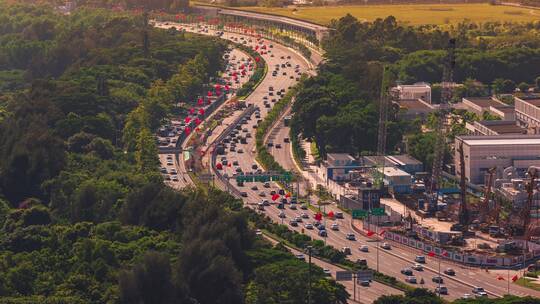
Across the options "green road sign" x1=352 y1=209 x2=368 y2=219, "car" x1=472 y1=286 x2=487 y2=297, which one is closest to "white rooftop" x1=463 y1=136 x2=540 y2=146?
"green road sign" x1=352 y1=209 x2=368 y2=219

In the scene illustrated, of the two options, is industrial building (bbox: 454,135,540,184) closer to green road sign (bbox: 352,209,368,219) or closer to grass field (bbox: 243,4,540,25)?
green road sign (bbox: 352,209,368,219)

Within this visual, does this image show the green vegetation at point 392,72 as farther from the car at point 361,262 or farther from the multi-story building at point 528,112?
the car at point 361,262

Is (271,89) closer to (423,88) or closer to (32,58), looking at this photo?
(423,88)

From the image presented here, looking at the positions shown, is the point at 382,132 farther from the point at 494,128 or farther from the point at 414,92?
the point at 414,92

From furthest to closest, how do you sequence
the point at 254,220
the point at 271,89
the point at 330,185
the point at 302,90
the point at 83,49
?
1. the point at 83,49
2. the point at 271,89
3. the point at 302,90
4. the point at 330,185
5. the point at 254,220

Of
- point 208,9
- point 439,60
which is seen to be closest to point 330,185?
point 439,60

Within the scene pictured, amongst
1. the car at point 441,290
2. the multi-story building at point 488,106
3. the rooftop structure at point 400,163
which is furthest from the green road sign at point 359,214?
the multi-story building at point 488,106

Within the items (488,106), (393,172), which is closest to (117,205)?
(393,172)
